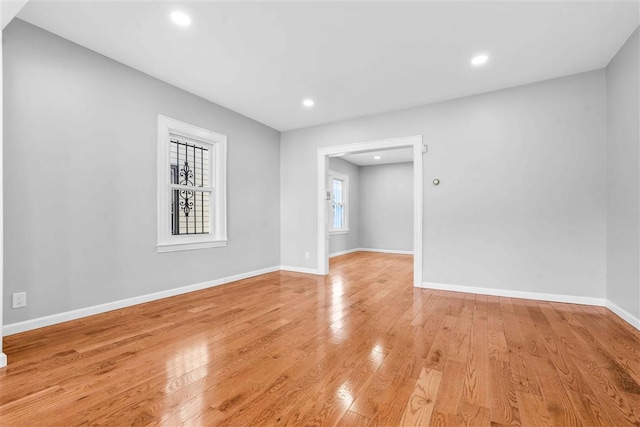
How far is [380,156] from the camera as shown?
7.48m

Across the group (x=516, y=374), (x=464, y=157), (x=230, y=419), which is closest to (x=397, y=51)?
(x=464, y=157)

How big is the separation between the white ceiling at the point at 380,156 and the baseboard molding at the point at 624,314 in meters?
4.57

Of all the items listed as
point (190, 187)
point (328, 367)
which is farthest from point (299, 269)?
point (328, 367)

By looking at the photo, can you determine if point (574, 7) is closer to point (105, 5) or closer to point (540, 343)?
point (540, 343)

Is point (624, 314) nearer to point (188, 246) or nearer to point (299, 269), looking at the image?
point (299, 269)

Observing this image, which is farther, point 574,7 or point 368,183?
point 368,183

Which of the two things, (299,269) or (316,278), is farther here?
(299,269)

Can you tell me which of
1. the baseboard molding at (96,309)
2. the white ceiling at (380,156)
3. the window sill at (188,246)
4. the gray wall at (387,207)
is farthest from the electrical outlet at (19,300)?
the gray wall at (387,207)

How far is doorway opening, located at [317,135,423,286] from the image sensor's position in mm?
4168

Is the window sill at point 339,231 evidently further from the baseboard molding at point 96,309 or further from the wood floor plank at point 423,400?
the wood floor plank at point 423,400

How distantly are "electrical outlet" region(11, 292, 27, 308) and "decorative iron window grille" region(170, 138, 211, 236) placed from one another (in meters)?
1.50

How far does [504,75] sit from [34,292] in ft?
17.1

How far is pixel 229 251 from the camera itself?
4445 millimetres

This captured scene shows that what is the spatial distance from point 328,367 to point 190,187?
3050mm
